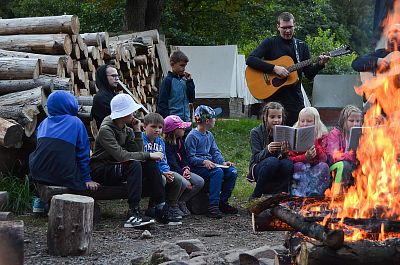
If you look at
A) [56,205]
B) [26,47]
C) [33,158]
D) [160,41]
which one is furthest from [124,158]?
[160,41]

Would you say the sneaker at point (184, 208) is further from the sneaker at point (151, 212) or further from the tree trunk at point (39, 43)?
the tree trunk at point (39, 43)

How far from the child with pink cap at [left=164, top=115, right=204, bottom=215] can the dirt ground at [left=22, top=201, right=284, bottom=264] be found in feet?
0.86

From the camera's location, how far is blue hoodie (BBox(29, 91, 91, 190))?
7312 millimetres

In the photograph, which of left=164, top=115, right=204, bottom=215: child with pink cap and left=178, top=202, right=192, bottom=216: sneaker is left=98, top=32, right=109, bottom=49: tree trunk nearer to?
left=164, top=115, right=204, bottom=215: child with pink cap

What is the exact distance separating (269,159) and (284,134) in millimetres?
517

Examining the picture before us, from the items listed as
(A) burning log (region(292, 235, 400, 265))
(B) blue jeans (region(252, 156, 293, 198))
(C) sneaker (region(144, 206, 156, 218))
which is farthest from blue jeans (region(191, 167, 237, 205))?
(A) burning log (region(292, 235, 400, 265))

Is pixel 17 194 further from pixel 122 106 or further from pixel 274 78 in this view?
pixel 274 78

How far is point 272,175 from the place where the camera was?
298 inches

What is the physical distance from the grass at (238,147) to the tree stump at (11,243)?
404cm

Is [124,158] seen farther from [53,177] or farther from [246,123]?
[246,123]

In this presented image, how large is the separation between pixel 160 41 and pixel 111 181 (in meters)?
9.52

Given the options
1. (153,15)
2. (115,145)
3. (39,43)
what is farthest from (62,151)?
(153,15)

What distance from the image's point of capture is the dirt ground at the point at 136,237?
614 centimetres

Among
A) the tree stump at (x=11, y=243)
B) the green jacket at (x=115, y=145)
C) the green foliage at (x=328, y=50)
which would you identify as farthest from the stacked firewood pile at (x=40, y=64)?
the green foliage at (x=328, y=50)
